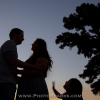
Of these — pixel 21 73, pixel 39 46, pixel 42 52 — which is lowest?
pixel 21 73

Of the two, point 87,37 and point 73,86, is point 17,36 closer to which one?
point 73,86

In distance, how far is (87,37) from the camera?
1002 cm

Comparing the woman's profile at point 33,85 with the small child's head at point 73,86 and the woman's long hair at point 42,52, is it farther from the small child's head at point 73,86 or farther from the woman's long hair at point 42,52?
the small child's head at point 73,86

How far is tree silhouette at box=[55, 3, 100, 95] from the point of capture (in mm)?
9359

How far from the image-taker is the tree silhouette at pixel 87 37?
9359mm

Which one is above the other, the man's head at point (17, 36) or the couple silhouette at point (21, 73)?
the man's head at point (17, 36)

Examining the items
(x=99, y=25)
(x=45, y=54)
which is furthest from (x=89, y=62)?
(x=45, y=54)

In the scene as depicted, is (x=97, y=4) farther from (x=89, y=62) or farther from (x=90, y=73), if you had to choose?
(x=90, y=73)

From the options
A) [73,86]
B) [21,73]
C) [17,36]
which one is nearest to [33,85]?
[21,73]

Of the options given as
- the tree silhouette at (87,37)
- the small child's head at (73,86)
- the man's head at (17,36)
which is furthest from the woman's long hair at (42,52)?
the tree silhouette at (87,37)

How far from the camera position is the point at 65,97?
2951 millimetres

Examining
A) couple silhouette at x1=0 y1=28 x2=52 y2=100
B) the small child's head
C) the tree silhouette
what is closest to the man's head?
couple silhouette at x1=0 y1=28 x2=52 y2=100

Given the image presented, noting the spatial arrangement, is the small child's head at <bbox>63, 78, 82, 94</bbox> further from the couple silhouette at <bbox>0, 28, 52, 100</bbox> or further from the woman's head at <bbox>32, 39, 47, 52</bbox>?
the woman's head at <bbox>32, 39, 47, 52</bbox>

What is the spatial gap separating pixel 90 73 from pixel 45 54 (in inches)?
328
